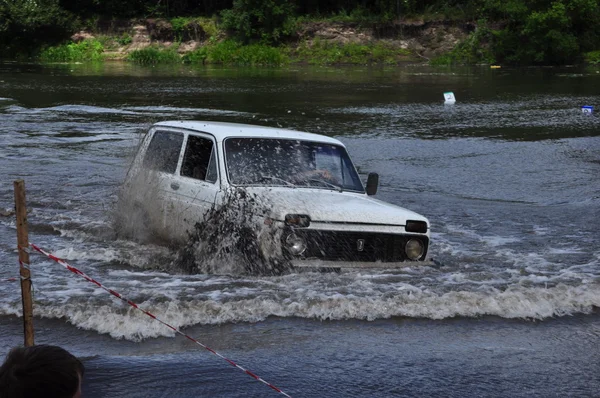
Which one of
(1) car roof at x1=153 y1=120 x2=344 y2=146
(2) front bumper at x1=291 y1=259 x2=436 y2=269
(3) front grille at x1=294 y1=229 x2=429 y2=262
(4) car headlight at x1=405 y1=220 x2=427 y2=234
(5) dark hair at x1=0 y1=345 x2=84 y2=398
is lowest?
(2) front bumper at x1=291 y1=259 x2=436 y2=269

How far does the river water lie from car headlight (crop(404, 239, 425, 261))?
0.16 m

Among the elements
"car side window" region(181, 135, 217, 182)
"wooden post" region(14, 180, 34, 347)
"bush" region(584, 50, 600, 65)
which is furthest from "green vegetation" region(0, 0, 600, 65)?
"wooden post" region(14, 180, 34, 347)

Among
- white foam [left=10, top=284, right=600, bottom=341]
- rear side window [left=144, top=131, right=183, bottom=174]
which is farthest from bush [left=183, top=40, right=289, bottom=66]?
white foam [left=10, top=284, right=600, bottom=341]

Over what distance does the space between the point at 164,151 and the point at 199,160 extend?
851mm

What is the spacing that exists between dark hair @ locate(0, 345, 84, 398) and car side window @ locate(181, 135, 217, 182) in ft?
22.6

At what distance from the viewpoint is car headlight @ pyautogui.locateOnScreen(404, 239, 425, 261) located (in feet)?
30.0

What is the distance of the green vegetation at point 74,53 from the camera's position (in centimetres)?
6869

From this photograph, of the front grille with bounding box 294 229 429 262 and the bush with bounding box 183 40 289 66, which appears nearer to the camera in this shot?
the front grille with bounding box 294 229 429 262

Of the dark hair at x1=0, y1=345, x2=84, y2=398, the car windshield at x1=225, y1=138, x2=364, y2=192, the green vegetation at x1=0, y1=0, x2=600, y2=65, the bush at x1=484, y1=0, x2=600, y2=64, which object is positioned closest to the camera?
the dark hair at x1=0, y1=345, x2=84, y2=398

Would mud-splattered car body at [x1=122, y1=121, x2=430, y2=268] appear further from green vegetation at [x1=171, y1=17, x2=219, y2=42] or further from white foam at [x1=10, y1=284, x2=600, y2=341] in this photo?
green vegetation at [x1=171, y1=17, x2=219, y2=42]

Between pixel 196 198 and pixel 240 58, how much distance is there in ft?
181

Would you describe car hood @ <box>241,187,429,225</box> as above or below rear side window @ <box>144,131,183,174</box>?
below

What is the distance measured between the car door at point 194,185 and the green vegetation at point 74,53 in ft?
197

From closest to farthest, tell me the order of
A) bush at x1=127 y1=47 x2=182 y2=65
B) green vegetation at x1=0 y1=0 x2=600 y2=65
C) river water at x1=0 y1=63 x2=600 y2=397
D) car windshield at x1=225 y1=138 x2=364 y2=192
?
1. river water at x1=0 y1=63 x2=600 y2=397
2. car windshield at x1=225 y1=138 x2=364 y2=192
3. green vegetation at x1=0 y1=0 x2=600 y2=65
4. bush at x1=127 y1=47 x2=182 y2=65
